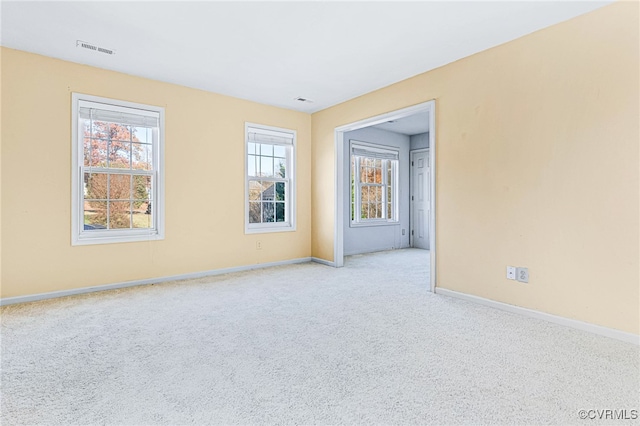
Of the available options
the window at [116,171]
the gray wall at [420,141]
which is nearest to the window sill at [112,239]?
the window at [116,171]

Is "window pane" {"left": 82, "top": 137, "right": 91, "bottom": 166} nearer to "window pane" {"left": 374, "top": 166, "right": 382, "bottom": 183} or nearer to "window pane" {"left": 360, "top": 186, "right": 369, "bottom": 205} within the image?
"window pane" {"left": 360, "top": 186, "right": 369, "bottom": 205}

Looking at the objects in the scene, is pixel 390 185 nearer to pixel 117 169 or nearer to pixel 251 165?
pixel 251 165

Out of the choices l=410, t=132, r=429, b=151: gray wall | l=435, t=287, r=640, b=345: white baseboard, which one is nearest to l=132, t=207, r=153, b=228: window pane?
l=435, t=287, r=640, b=345: white baseboard

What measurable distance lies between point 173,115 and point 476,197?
3686 mm

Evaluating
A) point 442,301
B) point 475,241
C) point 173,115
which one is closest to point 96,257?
point 173,115

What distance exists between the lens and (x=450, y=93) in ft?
11.4

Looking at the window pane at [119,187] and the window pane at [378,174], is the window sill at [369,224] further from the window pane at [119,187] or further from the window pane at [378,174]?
the window pane at [119,187]

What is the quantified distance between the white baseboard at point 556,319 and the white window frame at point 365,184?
320cm

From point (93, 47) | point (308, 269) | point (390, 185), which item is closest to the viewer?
point (93, 47)

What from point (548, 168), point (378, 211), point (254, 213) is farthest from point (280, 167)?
point (548, 168)

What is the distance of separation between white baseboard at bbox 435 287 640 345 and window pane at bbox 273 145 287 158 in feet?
10.5

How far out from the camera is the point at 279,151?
5.31 metres

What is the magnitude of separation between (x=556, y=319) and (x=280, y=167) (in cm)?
401

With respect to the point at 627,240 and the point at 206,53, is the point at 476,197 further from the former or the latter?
the point at 206,53
